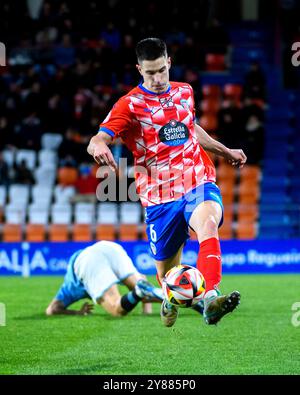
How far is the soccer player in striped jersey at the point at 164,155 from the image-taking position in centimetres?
717

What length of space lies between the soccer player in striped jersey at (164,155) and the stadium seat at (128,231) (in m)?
10.6

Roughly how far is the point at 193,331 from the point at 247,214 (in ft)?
34.4

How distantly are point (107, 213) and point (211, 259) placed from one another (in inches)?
470

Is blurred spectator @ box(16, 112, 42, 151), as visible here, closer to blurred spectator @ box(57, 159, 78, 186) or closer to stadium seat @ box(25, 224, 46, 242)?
blurred spectator @ box(57, 159, 78, 186)

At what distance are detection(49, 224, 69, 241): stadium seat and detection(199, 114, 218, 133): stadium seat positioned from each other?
13.4 ft

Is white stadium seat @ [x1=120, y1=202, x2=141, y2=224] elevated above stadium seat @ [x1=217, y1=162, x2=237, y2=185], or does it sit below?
below

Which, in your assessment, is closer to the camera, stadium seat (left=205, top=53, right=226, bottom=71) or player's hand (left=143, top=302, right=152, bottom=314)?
player's hand (left=143, top=302, right=152, bottom=314)

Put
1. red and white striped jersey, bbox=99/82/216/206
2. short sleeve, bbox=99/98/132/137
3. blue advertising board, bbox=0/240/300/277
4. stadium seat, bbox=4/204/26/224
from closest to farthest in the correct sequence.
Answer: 1. short sleeve, bbox=99/98/132/137
2. red and white striped jersey, bbox=99/82/216/206
3. blue advertising board, bbox=0/240/300/277
4. stadium seat, bbox=4/204/26/224

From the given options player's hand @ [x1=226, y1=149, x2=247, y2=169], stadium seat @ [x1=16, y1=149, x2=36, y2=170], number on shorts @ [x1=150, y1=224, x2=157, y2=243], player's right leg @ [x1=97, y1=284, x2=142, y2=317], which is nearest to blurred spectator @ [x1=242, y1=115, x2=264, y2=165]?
stadium seat @ [x1=16, y1=149, x2=36, y2=170]

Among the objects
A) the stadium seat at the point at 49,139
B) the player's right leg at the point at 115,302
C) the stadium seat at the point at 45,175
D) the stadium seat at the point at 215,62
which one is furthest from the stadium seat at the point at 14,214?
the player's right leg at the point at 115,302

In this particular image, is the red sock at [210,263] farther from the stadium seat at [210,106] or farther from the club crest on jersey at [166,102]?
the stadium seat at [210,106]

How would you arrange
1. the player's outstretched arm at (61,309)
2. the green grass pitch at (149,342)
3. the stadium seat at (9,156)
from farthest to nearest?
1. the stadium seat at (9,156)
2. the player's outstretched arm at (61,309)
3. the green grass pitch at (149,342)

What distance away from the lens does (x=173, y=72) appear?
20.8 metres

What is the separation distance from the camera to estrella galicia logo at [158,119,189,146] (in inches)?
293
